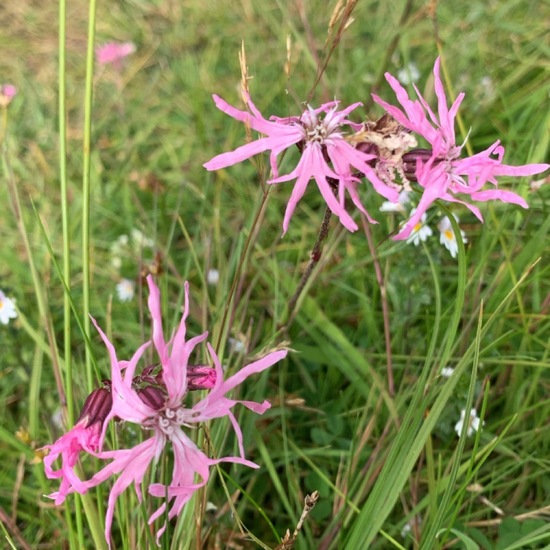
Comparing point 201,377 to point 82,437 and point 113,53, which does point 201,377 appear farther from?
point 113,53

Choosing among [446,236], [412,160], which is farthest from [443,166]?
[446,236]

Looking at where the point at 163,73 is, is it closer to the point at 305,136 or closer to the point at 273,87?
the point at 273,87

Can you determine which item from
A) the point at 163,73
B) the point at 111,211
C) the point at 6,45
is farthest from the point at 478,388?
the point at 6,45

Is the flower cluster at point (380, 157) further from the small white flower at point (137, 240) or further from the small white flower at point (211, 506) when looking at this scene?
the small white flower at point (137, 240)

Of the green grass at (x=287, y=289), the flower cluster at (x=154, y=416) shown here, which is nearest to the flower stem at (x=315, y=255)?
the green grass at (x=287, y=289)

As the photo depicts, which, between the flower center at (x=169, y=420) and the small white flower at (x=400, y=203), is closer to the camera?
the flower center at (x=169, y=420)

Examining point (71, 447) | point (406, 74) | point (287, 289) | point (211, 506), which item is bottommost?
point (211, 506)
